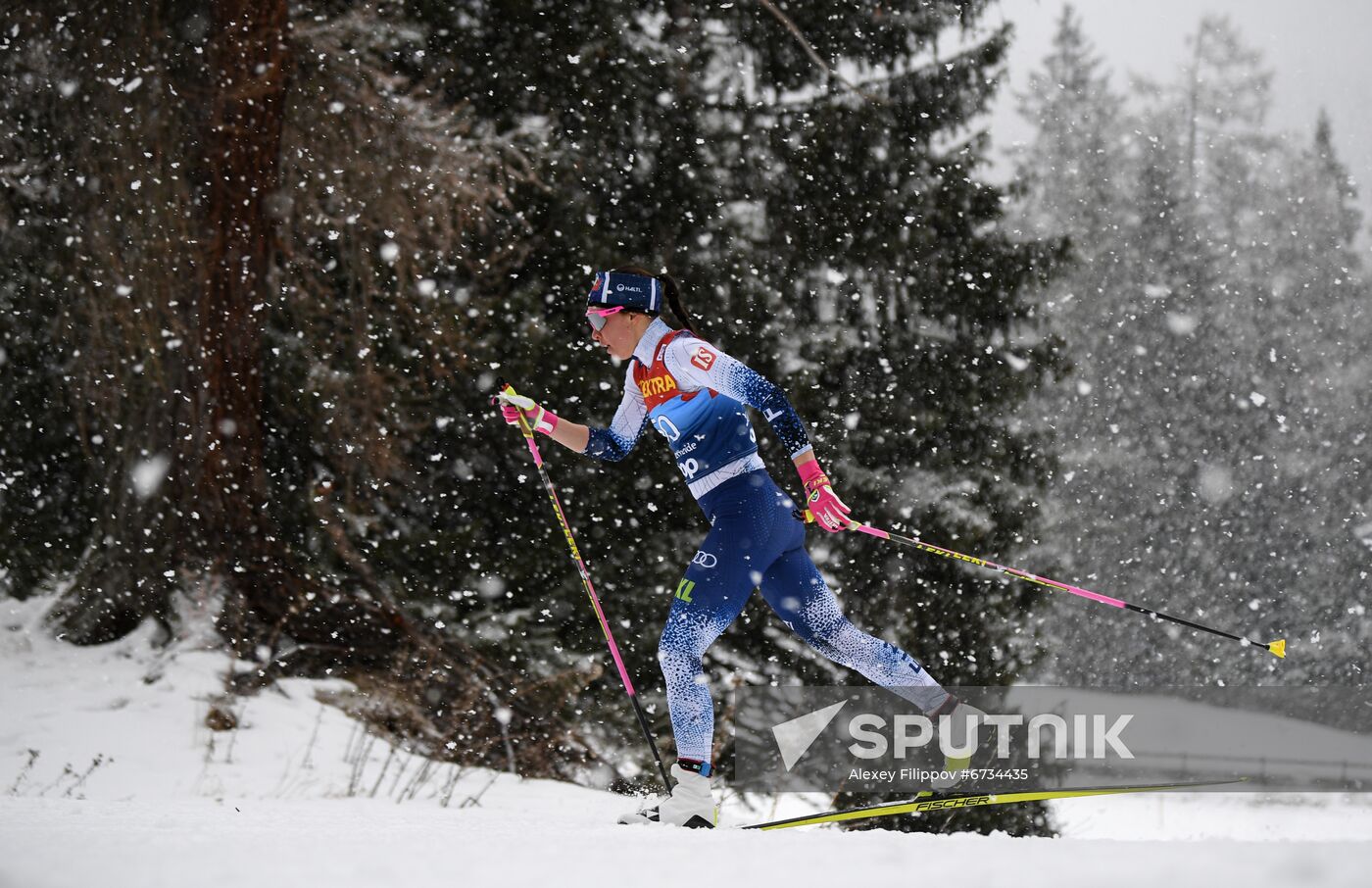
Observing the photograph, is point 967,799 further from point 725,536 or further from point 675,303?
point 675,303

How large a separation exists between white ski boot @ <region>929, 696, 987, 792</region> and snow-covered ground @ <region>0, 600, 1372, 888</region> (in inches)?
25.3

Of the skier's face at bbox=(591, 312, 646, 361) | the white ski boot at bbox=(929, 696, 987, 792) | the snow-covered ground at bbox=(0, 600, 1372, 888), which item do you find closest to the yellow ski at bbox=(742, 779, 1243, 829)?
the white ski boot at bbox=(929, 696, 987, 792)

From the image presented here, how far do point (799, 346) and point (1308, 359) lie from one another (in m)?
21.5

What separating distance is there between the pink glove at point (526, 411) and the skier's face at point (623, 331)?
0.43 meters

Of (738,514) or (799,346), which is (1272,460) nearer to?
(799,346)

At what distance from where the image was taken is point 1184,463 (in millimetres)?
25922

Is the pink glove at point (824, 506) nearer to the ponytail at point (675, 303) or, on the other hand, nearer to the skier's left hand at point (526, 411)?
the ponytail at point (675, 303)

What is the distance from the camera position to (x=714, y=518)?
428cm

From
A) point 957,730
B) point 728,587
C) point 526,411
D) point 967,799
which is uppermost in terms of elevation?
point 526,411

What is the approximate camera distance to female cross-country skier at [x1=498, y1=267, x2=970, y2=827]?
4145 mm

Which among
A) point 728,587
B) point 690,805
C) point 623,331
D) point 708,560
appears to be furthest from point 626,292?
point 690,805

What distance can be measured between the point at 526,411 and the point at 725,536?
108 centimetres

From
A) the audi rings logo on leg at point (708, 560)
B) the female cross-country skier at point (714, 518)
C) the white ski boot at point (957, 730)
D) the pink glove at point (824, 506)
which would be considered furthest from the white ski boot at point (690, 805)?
the pink glove at point (824, 506)

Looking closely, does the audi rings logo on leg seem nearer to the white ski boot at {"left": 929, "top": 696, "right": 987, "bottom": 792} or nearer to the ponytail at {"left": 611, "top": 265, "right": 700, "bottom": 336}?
the ponytail at {"left": 611, "top": 265, "right": 700, "bottom": 336}
